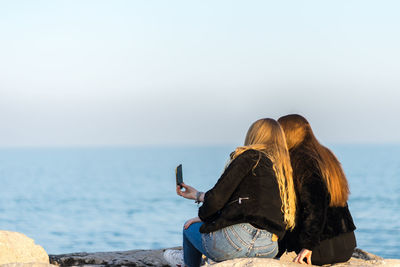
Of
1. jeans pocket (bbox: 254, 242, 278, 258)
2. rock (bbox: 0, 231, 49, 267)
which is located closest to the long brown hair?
jeans pocket (bbox: 254, 242, 278, 258)

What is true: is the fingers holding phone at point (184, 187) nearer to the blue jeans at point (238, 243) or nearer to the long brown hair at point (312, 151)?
the blue jeans at point (238, 243)

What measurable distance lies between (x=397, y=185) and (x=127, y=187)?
1929cm

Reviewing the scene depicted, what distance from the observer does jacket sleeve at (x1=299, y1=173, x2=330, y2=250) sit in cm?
473

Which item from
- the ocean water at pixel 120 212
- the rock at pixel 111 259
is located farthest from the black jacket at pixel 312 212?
the ocean water at pixel 120 212

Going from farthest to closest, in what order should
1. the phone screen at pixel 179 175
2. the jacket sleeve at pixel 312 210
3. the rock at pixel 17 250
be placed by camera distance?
the rock at pixel 17 250 → the phone screen at pixel 179 175 → the jacket sleeve at pixel 312 210

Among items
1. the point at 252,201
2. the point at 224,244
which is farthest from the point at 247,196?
the point at 224,244

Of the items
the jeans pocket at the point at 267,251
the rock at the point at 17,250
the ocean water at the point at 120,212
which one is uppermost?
the jeans pocket at the point at 267,251

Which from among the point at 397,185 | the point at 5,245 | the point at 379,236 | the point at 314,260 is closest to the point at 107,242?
the point at 379,236

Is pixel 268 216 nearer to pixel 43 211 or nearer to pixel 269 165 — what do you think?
pixel 269 165

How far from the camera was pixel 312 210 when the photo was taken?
15.6 ft

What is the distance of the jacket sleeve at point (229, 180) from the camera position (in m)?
4.50

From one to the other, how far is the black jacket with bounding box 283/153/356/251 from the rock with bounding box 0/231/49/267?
2.59 metres

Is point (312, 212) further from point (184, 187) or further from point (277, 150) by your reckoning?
point (184, 187)

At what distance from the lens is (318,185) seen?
479 centimetres
